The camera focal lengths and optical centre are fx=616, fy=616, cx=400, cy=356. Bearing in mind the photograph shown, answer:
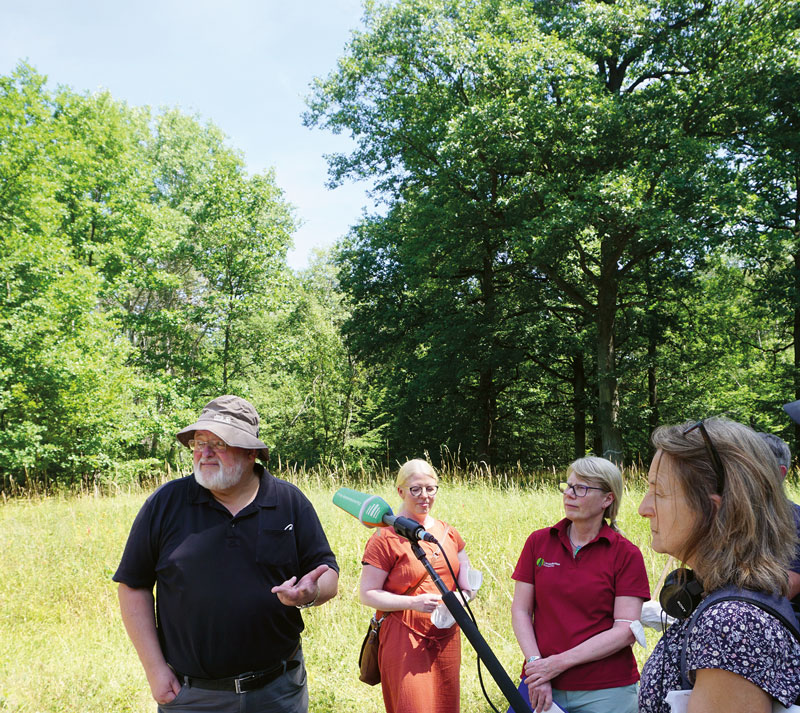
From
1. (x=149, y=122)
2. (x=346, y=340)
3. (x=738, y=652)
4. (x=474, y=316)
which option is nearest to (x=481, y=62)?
(x=474, y=316)

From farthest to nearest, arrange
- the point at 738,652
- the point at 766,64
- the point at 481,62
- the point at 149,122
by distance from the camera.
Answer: the point at 149,122
the point at 481,62
the point at 766,64
the point at 738,652

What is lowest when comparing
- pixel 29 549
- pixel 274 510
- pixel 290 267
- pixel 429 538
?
pixel 29 549

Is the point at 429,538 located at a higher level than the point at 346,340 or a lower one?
lower

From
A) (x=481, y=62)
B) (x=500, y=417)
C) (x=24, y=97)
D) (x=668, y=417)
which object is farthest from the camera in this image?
(x=500, y=417)

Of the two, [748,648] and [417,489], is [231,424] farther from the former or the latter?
[748,648]

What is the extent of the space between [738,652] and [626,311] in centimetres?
1962

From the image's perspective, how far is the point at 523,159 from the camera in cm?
1576

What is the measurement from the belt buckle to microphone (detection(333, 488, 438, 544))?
4.24 ft

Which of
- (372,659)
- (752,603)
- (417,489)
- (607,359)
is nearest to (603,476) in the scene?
(417,489)

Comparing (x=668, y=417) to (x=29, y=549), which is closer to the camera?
(x=29, y=549)

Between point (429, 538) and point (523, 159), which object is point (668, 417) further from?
point (429, 538)

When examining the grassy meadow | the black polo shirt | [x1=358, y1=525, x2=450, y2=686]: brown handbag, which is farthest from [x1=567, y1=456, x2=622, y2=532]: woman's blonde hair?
the grassy meadow

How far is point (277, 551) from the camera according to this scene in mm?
2805

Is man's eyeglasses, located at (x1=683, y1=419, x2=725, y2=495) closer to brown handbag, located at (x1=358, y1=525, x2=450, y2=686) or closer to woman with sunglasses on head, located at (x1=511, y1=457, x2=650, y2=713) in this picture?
woman with sunglasses on head, located at (x1=511, y1=457, x2=650, y2=713)
